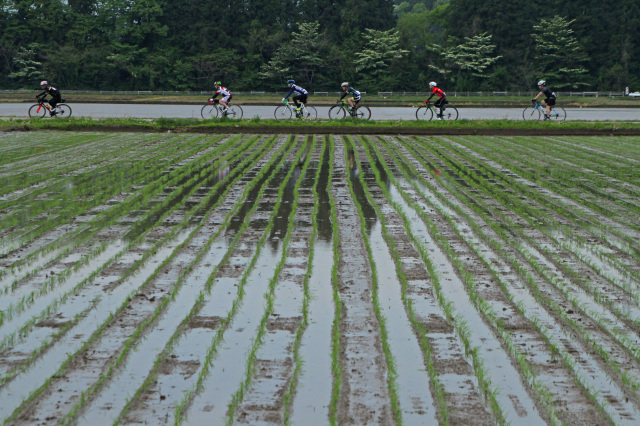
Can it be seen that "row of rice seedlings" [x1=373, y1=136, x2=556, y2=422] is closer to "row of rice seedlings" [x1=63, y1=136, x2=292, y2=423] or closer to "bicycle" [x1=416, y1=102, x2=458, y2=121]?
"row of rice seedlings" [x1=63, y1=136, x2=292, y2=423]

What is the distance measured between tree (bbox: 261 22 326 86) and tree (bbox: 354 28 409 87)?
4008 millimetres

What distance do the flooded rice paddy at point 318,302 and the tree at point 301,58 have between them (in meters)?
57.5

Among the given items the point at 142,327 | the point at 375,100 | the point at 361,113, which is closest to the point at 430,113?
the point at 361,113

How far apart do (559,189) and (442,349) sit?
22.6ft

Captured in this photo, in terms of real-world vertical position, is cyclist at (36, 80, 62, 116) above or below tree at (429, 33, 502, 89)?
below

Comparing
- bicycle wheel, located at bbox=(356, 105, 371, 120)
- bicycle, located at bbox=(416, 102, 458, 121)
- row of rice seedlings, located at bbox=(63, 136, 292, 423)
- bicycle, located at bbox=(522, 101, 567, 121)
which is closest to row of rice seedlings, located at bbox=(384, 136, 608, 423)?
row of rice seedlings, located at bbox=(63, 136, 292, 423)

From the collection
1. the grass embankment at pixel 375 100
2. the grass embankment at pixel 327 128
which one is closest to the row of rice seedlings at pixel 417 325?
the grass embankment at pixel 327 128

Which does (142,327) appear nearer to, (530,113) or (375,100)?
(530,113)

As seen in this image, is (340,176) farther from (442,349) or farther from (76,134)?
(76,134)

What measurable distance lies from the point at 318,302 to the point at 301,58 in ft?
208

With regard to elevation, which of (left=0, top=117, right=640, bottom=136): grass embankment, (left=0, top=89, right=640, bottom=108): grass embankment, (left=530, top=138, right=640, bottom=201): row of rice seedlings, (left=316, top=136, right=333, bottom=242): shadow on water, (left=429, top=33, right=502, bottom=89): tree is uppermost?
(left=429, top=33, right=502, bottom=89): tree

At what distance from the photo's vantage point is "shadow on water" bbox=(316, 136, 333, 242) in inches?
304

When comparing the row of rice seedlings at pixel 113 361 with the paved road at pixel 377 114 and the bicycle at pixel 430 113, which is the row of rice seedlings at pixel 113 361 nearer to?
the bicycle at pixel 430 113

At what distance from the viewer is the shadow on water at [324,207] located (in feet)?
25.3
